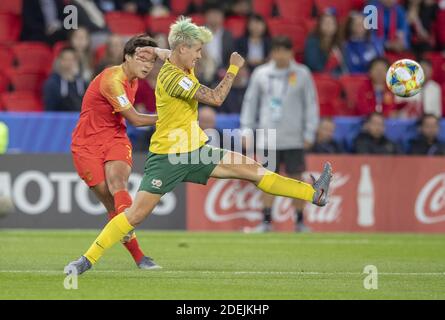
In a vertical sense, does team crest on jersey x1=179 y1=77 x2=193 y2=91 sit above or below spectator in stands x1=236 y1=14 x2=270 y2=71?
below

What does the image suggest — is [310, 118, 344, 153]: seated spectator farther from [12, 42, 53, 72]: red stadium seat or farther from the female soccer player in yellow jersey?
the female soccer player in yellow jersey

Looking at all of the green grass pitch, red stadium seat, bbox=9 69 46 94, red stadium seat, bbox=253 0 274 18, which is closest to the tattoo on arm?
the green grass pitch

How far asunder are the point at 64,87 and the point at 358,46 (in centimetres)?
Result: 504

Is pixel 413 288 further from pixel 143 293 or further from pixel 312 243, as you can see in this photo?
pixel 312 243

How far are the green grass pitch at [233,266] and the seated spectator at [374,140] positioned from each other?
1.54 meters

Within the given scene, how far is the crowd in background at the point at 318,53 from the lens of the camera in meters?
16.8

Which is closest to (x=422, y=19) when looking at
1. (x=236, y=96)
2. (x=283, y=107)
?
(x=236, y=96)

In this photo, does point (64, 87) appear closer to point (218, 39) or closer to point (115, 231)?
point (218, 39)

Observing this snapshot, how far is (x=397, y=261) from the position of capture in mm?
12023

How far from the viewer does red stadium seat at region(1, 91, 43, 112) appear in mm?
17266

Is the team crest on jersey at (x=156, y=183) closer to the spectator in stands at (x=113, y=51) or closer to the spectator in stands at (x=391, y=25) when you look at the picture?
the spectator in stands at (x=113, y=51)

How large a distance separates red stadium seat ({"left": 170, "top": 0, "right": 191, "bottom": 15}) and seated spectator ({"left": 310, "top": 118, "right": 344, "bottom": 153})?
4363mm

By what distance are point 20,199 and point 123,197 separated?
5.26 meters

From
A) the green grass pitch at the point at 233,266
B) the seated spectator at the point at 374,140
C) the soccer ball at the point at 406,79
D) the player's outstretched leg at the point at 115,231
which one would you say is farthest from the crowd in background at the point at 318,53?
the player's outstretched leg at the point at 115,231
